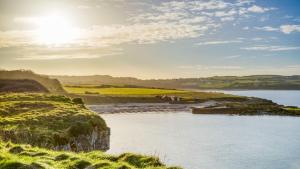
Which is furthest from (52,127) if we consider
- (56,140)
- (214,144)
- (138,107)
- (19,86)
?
(138,107)

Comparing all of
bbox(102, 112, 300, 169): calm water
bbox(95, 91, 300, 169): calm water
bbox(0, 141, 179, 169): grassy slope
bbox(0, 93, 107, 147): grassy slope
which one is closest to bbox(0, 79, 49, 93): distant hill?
bbox(95, 91, 300, 169): calm water

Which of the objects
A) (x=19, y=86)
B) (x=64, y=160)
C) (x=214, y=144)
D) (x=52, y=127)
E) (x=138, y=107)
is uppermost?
(x=19, y=86)

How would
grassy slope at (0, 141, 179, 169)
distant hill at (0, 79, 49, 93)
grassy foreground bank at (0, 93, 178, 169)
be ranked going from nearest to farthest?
grassy slope at (0, 141, 179, 169) < grassy foreground bank at (0, 93, 178, 169) < distant hill at (0, 79, 49, 93)

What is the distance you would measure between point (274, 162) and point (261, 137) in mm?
24337

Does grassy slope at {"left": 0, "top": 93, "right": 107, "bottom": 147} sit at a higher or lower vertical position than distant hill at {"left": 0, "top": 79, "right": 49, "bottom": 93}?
lower

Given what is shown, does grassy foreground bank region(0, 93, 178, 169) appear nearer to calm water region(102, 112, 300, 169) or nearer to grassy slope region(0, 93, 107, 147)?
grassy slope region(0, 93, 107, 147)

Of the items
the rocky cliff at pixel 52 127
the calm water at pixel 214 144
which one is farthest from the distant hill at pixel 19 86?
the rocky cliff at pixel 52 127

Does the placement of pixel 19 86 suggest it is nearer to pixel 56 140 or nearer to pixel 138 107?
pixel 138 107

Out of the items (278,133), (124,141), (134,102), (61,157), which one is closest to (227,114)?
(134,102)

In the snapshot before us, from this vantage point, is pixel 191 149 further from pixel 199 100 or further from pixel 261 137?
pixel 199 100

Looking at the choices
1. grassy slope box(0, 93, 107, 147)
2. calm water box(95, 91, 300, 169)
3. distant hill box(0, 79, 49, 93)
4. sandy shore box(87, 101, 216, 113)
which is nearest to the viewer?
grassy slope box(0, 93, 107, 147)

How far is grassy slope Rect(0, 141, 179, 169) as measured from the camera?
52.2 ft

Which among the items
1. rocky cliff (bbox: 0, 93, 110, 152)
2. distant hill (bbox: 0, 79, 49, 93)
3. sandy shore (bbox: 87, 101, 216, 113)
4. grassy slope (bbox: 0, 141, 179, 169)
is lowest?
sandy shore (bbox: 87, 101, 216, 113)

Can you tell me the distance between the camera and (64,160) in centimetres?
1942
